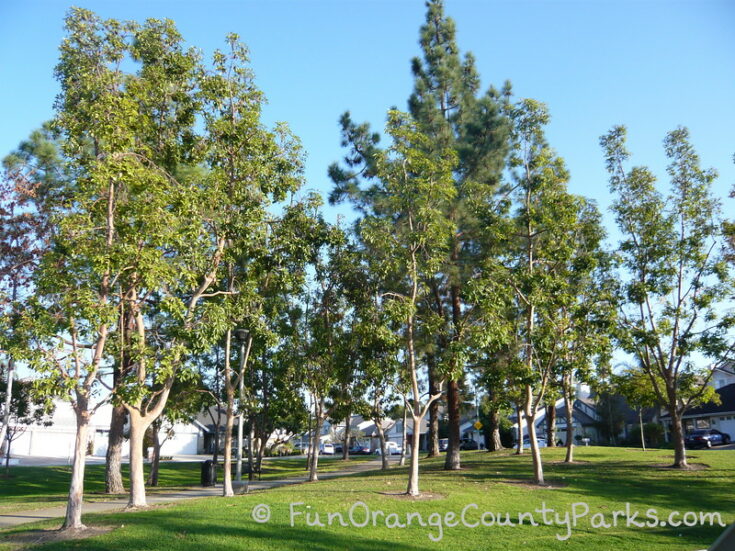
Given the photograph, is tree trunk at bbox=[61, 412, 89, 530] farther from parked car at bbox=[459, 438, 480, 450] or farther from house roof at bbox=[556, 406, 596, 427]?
house roof at bbox=[556, 406, 596, 427]

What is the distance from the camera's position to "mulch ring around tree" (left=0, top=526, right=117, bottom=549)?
10664mm

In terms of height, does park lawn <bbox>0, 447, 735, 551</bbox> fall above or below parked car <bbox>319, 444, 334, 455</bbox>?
above

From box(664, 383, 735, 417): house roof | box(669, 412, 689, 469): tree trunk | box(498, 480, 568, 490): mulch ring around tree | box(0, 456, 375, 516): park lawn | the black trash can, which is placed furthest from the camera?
box(664, 383, 735, 417): house roof

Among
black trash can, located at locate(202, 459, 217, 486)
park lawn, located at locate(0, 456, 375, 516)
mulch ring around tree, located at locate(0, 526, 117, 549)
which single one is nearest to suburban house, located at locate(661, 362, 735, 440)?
park lawn, located at locate(0, 456, 375, 516)

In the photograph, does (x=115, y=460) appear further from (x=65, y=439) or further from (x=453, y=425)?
(x=65, y=439)

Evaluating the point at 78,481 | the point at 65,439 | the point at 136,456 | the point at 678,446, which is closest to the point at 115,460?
the point at 136,456

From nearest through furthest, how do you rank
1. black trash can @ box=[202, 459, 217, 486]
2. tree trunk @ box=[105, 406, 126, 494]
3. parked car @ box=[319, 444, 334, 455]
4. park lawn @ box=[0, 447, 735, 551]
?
park lawn @ box=[0, 447, 735, 551]
tree trunk @ box=[105, 406, 126, 494]
black trash can @ box=[202, 459, 217, 486]
parked car @ box=[319, 444, 334, 455]

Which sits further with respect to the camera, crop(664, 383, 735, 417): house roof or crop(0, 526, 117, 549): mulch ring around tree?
crop(664, 383, 735, 417): house roof

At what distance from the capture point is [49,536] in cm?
1105

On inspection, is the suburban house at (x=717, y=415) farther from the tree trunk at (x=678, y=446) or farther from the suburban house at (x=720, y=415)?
the tree trunk at (x=678, y=446)

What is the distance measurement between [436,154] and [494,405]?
343 inches

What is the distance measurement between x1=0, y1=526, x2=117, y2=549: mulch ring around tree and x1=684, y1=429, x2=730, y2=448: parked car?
40.5 m

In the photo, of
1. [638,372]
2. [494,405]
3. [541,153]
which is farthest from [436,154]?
[638,372]

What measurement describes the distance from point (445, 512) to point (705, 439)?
34418mm
